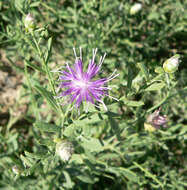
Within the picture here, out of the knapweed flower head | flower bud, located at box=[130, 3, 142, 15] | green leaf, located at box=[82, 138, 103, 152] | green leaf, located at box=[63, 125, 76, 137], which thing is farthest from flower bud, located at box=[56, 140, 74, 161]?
flower bud, located at box=[130, 3, 142, 15]

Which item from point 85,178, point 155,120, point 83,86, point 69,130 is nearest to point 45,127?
point 69,130

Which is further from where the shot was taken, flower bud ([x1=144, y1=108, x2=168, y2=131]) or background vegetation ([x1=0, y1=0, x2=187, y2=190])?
background vegetation ([x1=0, y1=0, x2=187, y2=190])

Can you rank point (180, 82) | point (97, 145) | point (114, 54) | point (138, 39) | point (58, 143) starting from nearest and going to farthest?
point (58, 143) < point (97, 145) < point (180, 82) < point (114, 54) < point (138, 39)

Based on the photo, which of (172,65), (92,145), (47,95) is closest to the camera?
(172,65)

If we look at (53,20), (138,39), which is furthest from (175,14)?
(53,20)

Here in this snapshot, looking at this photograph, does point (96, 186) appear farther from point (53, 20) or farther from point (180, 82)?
point (53, 20)

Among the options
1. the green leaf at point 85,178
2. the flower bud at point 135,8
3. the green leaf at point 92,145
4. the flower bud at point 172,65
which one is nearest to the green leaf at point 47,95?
the green leaf at point 92,145

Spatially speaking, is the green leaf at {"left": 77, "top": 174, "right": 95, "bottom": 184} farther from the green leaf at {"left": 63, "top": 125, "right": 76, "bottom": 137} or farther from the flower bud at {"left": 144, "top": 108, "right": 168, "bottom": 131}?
the green leaf at {"left": 63, "top": 125, "right": 76, "bottom": 137}

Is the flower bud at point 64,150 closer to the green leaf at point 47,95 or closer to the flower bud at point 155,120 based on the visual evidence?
the green leaf at point 47,95

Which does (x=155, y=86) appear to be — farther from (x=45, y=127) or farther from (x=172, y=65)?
(x=45, y=127)
